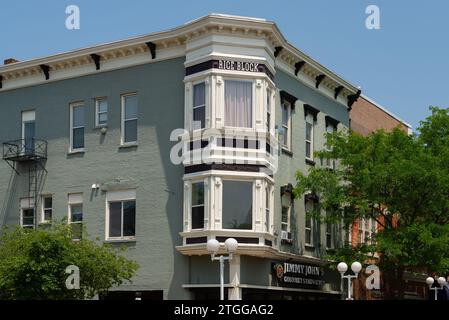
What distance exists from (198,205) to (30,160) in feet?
33.7

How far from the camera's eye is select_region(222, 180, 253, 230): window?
30.8m

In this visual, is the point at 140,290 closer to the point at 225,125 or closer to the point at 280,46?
the point at 225,125

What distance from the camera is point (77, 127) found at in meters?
35.8

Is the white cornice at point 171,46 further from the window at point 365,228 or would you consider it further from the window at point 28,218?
the window at point 365,228

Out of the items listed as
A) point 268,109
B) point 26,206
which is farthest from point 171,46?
point 26,206

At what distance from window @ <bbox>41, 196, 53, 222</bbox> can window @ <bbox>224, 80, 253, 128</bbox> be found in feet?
33.5

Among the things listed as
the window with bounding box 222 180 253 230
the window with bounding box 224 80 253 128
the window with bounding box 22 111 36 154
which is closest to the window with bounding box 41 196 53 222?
the window with bounding box 22 111 36 154

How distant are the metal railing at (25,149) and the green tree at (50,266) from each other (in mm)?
7820

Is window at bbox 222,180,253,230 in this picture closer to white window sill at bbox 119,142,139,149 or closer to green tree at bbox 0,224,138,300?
green tree at bbox 0,224,138,300

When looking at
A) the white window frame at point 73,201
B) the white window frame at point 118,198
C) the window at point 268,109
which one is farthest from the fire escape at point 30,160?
the window at point 268,109

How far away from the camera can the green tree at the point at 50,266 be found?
27.5 metres
